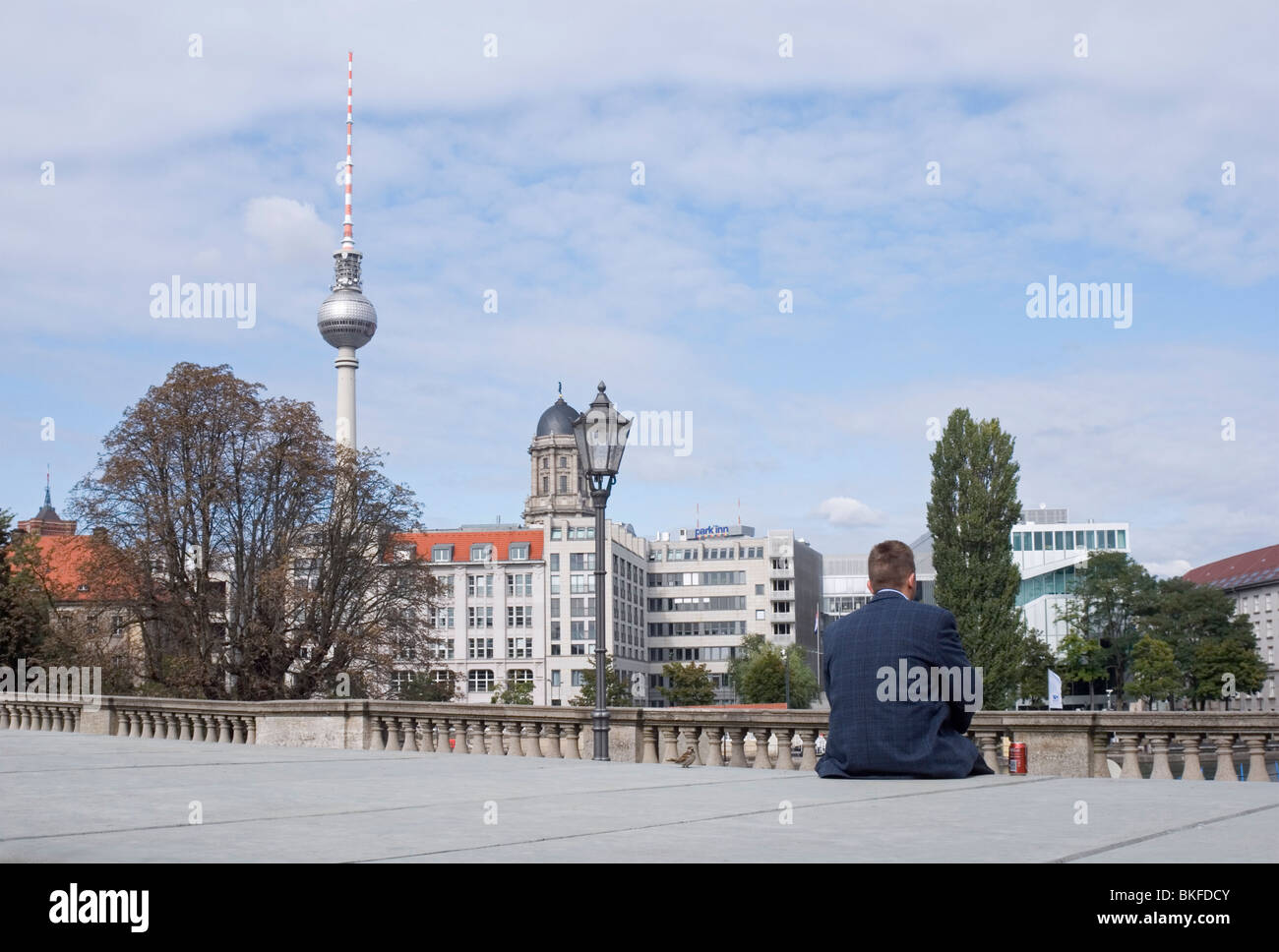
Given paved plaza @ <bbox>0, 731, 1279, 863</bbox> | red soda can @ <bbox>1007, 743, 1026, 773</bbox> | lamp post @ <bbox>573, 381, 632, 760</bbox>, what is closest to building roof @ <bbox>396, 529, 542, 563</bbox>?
lamp post @ <bbox>573, 381, 632, 760</bbox>

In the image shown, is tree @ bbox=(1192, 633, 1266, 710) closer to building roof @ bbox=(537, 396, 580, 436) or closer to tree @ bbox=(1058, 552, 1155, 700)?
tree @ bbox=(1058, 552, 1155, 700)

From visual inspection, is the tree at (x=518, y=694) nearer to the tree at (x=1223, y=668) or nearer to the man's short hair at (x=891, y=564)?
the tree at (x=1223, y=668)

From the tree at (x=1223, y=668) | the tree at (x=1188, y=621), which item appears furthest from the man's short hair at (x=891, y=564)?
the tree at (x=1188, y=621)

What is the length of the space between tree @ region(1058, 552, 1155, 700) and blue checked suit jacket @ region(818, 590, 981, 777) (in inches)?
3715

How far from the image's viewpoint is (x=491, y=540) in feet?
444

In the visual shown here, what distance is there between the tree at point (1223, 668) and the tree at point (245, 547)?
66742mm

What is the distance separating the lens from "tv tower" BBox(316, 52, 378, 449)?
→ 400ft

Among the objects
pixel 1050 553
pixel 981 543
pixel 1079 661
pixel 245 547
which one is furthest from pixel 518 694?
pixel 245 547

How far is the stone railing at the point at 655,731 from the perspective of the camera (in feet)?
42.7

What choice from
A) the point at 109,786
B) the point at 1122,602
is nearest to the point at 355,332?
the point at 1122,602

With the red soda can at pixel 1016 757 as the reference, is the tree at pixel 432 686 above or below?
below

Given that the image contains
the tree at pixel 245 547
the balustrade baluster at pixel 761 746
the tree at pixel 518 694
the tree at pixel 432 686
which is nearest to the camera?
the balustrade baluster at pixel 761 746
